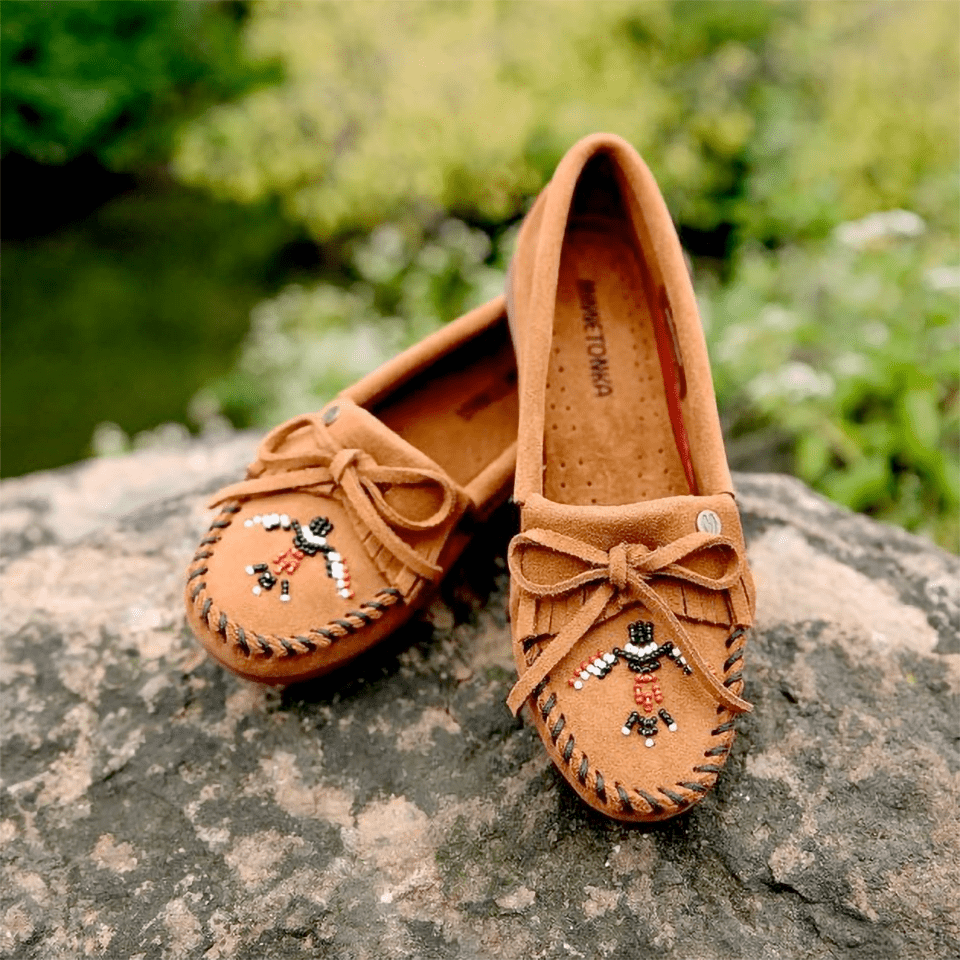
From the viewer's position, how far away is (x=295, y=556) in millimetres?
1585

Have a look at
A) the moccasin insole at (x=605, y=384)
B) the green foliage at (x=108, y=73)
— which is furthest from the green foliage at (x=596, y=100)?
the moccasin insole at (x=605, y=384)

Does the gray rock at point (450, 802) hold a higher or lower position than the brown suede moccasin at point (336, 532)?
lower

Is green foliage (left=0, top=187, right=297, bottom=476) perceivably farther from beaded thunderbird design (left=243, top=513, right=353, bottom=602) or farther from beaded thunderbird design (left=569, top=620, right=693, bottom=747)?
beaded thunderbird design (left=569, top=620, right=693, bottom=747)

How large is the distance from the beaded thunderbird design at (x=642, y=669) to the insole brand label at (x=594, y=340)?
2.03 feet

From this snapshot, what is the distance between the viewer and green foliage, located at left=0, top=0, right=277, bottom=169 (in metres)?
6.81

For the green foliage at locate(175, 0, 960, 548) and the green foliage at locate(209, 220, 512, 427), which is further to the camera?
the green foliage at locate(175, 0, 960, 548)

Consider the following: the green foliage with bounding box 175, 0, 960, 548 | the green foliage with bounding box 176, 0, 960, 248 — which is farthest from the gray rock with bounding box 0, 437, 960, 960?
the green foliage with bounding box 176, 0, 960, 248

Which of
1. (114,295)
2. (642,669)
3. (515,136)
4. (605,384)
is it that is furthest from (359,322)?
(642,669)

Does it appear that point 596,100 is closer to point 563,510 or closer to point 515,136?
point 515,136

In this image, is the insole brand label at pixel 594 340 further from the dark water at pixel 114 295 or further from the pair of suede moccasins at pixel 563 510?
the dark water at pixel 114 295

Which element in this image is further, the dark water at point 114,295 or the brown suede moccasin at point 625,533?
the dark water at point 114,295

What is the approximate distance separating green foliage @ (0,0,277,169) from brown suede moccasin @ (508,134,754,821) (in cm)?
656

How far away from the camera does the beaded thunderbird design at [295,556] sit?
1545 millimetres

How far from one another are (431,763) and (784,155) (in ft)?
14.9
